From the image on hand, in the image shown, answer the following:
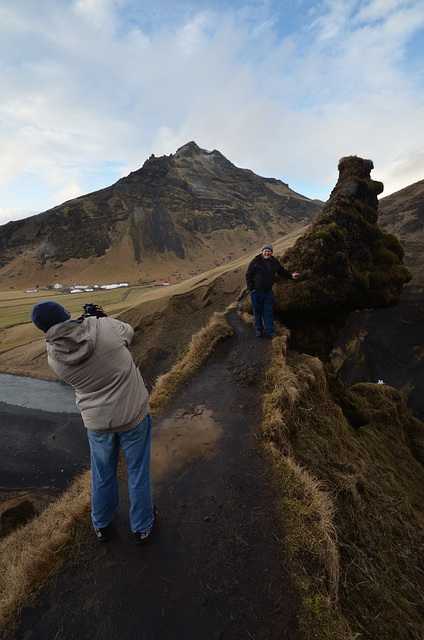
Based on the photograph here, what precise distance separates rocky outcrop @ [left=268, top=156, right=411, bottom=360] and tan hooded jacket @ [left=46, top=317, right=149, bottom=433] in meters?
6.95

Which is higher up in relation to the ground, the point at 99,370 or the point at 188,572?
the point at 99,370

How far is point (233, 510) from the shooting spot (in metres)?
3.30

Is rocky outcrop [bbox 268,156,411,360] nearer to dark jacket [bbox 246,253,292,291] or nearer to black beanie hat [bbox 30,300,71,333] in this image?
dark jacket [bbox 246,253,292,291]

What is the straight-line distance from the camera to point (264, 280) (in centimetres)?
777

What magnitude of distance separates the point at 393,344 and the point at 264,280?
2014 cm

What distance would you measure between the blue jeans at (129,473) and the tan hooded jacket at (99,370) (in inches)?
Result: 6.7

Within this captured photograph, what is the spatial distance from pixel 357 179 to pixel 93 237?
91954mm

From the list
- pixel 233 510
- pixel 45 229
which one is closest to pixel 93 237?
pixel 45 229

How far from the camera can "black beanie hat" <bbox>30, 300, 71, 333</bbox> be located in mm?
2518

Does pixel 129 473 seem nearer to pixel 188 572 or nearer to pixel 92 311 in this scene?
pixel 188 572

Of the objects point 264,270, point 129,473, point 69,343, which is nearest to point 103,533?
point 129,473

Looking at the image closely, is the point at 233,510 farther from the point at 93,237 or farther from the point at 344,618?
the point at 93,237

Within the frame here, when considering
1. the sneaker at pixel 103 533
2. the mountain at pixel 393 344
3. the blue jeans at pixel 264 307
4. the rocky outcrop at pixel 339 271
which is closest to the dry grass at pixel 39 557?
the sneaker at pixel 103 533

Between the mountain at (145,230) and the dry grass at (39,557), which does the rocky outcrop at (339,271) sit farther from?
the mountain at (145,230)
